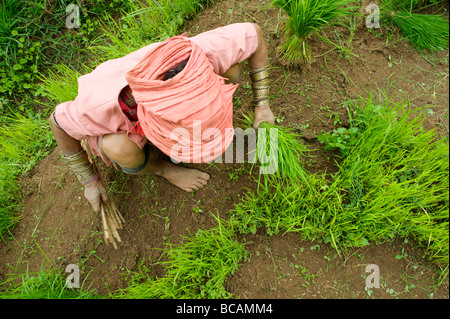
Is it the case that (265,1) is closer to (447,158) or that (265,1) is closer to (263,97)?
(263,97)

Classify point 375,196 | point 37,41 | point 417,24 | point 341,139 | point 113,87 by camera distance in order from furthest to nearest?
point 37,41, point 417,24, point 341,139, point 375,196, point 113,87

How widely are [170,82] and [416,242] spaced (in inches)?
67.9

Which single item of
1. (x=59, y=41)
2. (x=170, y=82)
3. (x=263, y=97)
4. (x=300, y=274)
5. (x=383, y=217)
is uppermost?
(x=170, y=82)

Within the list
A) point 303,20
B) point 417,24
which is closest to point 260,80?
point 303,20

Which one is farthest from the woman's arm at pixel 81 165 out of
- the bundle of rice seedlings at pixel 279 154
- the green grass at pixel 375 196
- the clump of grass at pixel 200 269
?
the bundle of rice seedlings at pixel 279 154

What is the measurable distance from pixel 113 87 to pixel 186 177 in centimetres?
85

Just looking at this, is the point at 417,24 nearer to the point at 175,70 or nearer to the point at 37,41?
the point at 175,70

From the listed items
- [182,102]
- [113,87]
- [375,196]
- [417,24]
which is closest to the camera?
[182,102]

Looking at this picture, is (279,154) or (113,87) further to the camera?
(279,154)

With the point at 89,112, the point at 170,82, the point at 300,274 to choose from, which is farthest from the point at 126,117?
the point at 300,274

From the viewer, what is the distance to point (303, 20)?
6.24 ft

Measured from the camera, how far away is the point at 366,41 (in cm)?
220

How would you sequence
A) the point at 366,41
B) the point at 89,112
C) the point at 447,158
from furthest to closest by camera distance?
the point at 366,41 → the point at 447,158 → the point at 89,112

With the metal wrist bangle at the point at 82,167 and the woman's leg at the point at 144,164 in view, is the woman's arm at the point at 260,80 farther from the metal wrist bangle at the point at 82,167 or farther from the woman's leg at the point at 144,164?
the metal wrist bangle at the point at 82,167
